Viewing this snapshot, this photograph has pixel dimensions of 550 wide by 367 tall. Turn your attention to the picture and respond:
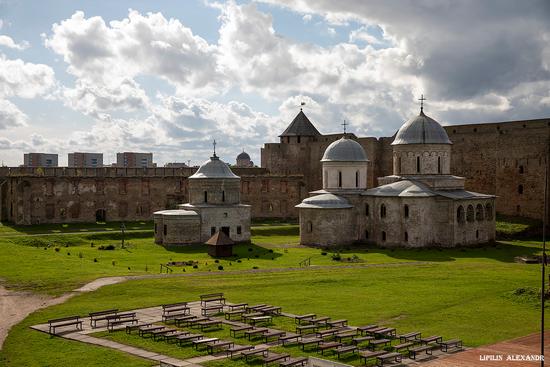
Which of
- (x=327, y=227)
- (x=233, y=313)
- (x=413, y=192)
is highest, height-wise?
(x=413, y=192)

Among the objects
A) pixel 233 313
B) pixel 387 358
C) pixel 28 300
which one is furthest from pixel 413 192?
pixel 387 358

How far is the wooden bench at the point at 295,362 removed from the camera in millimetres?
16672

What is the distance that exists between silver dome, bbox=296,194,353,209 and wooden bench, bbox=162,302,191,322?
2407 cm

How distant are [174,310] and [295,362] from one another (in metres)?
7.34

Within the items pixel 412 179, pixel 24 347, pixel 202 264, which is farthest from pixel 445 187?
pixel 24 347

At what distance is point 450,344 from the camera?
62.5ft

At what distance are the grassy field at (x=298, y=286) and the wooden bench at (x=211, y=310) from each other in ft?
7.30

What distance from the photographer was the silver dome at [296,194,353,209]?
155 ft

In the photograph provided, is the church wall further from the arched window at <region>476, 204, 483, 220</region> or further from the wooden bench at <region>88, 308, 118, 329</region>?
the wooden bench at <region>88, 308, 118, 329</region>

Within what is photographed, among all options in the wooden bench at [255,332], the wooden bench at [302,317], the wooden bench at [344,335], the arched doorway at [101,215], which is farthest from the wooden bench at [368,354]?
the arched doorway at [101,215]

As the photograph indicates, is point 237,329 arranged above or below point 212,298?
below

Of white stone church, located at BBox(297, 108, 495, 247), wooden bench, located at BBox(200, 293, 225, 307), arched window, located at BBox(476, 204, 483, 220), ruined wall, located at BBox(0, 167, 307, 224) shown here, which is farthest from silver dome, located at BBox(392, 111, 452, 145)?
wooden bench, located at BBox(200, 293, 225, 307)

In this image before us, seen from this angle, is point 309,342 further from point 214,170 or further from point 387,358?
point 214,170

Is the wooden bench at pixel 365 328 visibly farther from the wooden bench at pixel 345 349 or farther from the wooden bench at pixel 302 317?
the wooden bench at pixel 302 317
